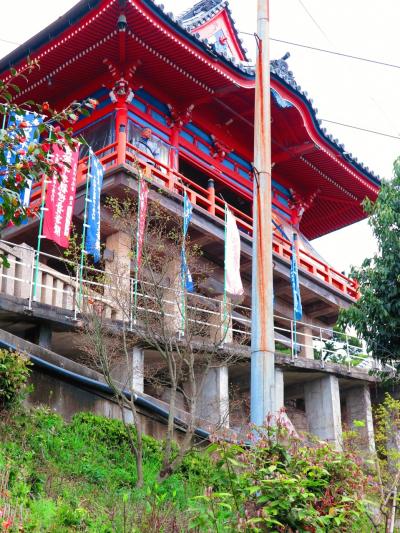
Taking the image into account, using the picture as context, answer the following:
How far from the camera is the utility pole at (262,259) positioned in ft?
23.5

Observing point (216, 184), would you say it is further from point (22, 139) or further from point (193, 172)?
point (22, 139)

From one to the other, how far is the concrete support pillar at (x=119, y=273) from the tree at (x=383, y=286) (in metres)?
4.42

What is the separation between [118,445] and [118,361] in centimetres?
217

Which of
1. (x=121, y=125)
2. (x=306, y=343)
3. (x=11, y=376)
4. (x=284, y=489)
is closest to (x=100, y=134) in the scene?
(x=121, y=125)

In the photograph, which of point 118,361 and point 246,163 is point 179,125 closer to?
point 246,163

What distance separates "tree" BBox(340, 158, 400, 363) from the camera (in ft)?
47.9

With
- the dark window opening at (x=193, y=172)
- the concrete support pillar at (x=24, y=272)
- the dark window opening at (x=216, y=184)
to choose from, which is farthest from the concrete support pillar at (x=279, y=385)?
the dark window opening at (x=193, y=172)

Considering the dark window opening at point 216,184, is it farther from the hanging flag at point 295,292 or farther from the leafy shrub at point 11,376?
the leafy shrub at point 11,376

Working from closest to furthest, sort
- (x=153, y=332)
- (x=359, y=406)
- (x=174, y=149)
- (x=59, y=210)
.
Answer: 1. (x=153, y=332)
2. (x=59, y=210)
3. (x=359, y=406)
4. (x=174, y=149)

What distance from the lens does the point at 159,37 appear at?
18.4 meters

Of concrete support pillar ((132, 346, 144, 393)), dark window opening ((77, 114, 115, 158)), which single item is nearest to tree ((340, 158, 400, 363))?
concrete support pillar ((132, 346, 144, 393))

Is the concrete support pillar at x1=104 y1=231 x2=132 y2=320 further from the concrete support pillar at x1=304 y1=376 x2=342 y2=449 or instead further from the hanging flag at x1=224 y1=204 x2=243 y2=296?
the concrete support pillar at x1=304 y1=376 x2=342 y2=449

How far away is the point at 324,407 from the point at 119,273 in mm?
6820

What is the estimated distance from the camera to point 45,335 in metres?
14.4
